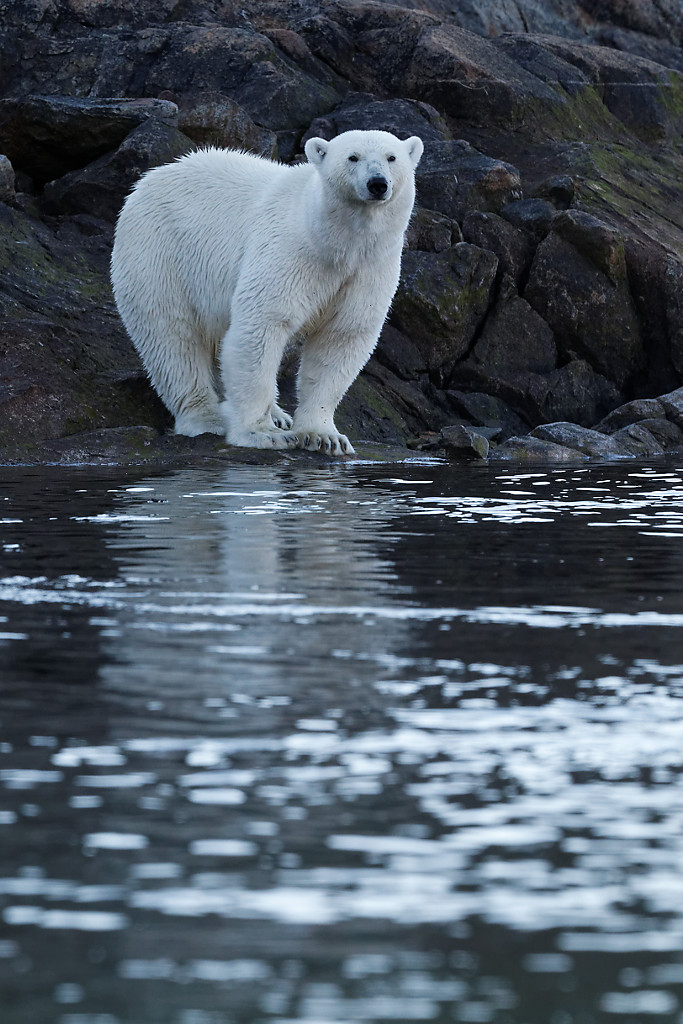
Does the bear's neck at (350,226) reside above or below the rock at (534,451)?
above

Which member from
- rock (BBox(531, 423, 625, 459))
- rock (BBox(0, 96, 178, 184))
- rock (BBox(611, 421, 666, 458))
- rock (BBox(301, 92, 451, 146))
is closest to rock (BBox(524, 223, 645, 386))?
rock (BBox(301, 92, 451, 146))

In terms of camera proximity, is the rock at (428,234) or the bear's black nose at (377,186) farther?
the rock at (428,234)

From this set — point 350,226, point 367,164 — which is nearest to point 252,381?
point 350,226

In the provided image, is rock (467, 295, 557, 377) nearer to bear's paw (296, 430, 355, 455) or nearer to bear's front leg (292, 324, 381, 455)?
bear's front leg (292, 324, 381, 455)

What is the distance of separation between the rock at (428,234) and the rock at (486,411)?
1097 millimetres

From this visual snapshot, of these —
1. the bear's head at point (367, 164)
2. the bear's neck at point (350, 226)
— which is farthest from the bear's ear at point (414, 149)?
the bear's neck at point (350, 226)

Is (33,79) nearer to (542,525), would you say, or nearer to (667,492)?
(667,492)

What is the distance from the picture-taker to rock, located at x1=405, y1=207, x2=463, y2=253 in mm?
11484

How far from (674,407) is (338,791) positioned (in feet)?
29.5

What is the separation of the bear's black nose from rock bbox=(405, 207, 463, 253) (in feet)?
12.2

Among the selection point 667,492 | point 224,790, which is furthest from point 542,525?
point 224,790

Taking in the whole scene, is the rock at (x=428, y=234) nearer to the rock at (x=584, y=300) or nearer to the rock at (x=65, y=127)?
the rock at (x=584, y=300)

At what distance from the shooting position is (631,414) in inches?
426

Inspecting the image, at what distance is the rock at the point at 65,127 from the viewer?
38.4ft
